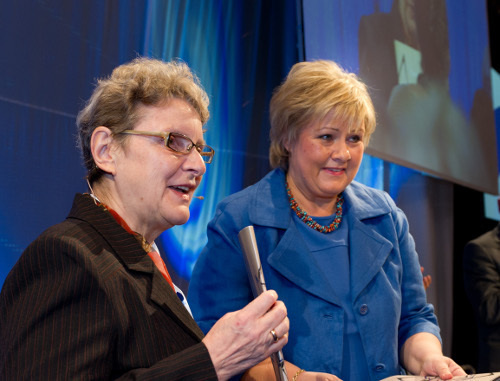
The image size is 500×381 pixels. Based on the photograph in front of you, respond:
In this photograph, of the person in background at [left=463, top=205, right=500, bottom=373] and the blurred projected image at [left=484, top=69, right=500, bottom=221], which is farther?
the blurred projected image at [left=484, top=69, right=500, bottom=221]

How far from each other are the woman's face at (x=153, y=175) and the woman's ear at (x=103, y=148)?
2 cm

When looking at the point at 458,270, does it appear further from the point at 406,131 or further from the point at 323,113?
the point at 323,113

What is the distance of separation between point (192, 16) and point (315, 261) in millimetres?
1775

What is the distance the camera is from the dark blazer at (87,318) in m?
0.99

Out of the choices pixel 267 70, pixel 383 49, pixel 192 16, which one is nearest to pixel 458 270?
pixel 383 49

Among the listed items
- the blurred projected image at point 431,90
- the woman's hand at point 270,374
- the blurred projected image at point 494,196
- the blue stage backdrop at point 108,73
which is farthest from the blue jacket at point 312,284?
the blurred projected image at point 494,196

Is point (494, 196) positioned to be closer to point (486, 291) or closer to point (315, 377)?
point (486, 291)

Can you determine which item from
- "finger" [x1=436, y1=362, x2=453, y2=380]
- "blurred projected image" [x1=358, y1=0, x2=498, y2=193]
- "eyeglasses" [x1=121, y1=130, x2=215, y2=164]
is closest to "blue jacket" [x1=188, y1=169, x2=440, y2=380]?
"finger" [x1=436, y1=362, x2=453, y2=380]

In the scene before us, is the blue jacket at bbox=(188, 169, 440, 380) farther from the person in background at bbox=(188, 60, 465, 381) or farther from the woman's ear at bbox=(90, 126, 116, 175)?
the woman's ear at bbox=(90, 126, 116, 175)

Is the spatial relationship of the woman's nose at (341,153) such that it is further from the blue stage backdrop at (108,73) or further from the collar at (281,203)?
the blue stage backdrop at (108,73)

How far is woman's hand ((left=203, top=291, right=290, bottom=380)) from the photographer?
1.12 meters

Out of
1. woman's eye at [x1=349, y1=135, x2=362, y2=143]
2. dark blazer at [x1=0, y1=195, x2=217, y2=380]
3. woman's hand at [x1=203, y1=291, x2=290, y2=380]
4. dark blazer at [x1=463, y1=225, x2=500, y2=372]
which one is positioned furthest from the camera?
dark blazer at [x1=463, y1=225, x2=500, y2=372]

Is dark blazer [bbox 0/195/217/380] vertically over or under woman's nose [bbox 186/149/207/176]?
under

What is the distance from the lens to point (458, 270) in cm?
481
